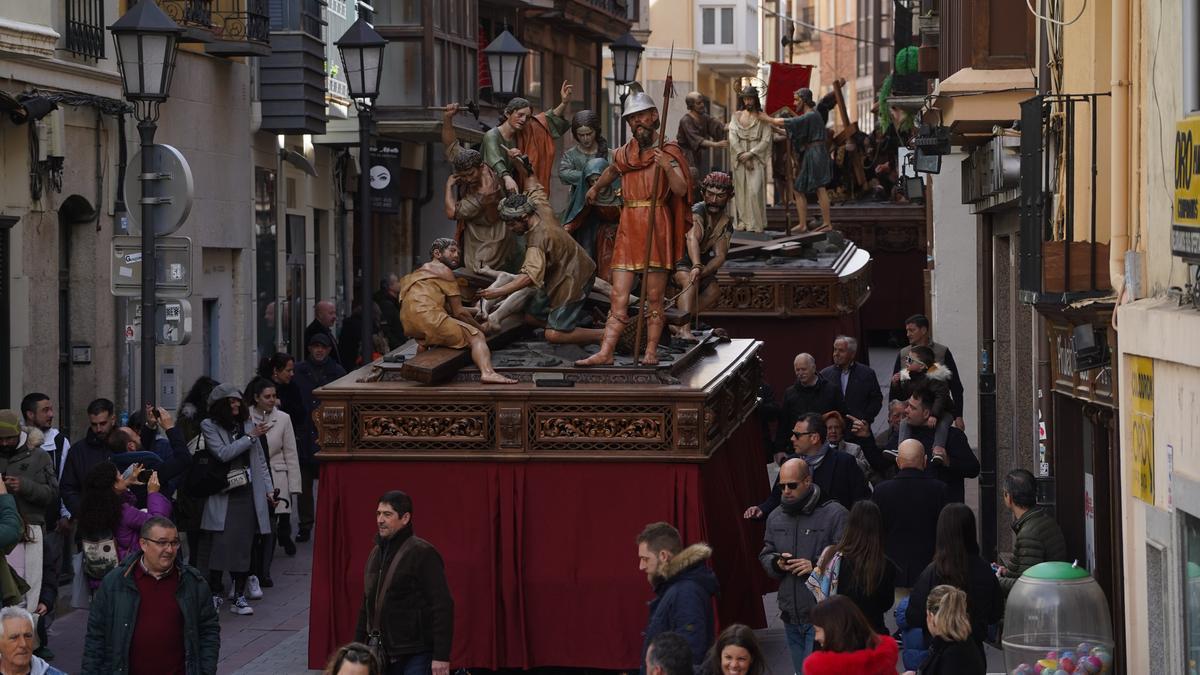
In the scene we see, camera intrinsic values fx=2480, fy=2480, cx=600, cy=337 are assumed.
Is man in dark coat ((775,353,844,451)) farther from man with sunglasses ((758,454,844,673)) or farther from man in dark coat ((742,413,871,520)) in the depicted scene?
man with sunglasses ((758,454,844,673))

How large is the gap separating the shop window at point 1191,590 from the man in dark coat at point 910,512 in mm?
3363

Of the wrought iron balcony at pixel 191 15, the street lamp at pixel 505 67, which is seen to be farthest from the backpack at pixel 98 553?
the street lamp at pixel 505 67

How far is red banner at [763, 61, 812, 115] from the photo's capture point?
33750mm

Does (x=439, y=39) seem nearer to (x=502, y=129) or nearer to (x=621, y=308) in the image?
(x=502, y=129)

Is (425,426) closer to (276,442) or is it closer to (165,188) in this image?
(165,188)

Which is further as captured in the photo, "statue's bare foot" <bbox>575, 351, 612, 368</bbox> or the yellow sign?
"statue's bare foot" <bbox>575, 351, 612, 368</bbox>

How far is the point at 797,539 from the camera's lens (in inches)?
513

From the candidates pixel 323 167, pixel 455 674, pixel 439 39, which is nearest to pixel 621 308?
pixel 455 674

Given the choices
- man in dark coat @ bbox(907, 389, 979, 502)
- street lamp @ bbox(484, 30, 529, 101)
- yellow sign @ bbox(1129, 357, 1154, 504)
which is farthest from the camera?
street lamp @ bbox(484, 30, 529, 101)

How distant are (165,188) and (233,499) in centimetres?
220

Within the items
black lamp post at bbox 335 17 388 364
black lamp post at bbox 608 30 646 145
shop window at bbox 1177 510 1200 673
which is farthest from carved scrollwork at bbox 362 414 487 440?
black lamp post at bbox 608 30 646 145

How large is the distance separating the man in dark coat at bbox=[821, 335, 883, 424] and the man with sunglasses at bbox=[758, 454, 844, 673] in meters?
6.17

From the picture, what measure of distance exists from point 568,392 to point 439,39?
71.5ft

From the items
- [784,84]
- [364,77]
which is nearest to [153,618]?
[364,77]
